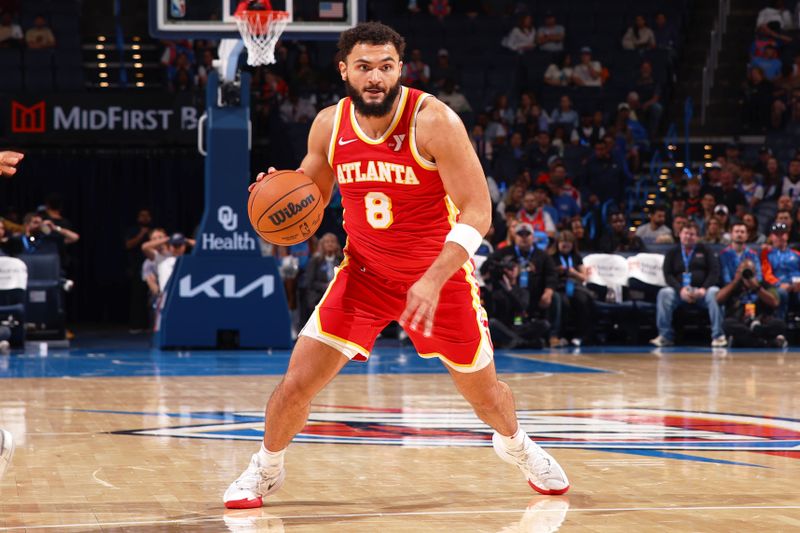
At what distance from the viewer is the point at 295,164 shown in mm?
18766

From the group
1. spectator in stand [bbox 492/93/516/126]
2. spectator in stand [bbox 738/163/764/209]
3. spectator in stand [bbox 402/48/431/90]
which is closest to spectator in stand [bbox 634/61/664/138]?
spectator in stand [bbox 492/93/516/126]

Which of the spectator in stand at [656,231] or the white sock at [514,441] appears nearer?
the white sock at [514,441]

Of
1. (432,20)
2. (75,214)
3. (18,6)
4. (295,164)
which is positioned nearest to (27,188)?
(75,214)

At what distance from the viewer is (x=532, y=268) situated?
1488cm

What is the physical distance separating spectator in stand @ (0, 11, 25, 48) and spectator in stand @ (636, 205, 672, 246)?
1018cm

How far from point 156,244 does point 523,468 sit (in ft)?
38.1

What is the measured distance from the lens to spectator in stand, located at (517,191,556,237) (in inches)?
642

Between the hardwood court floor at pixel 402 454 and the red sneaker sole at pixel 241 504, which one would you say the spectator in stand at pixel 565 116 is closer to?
the hardwood court floor at pixel 402 454

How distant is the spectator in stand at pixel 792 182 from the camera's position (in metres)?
18.0

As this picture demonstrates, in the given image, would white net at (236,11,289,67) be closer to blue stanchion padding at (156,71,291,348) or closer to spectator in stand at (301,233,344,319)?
blue stanchion padding at (156,71,291,348)

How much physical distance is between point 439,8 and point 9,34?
7482 mm

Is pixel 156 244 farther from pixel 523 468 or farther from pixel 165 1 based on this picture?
pixel 523 468

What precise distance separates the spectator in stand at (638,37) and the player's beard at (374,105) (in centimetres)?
1819

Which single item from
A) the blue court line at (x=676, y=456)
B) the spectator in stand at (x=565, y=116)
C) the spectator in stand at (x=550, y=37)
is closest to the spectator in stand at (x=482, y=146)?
the spectator in stand at (x=565, y=116)
